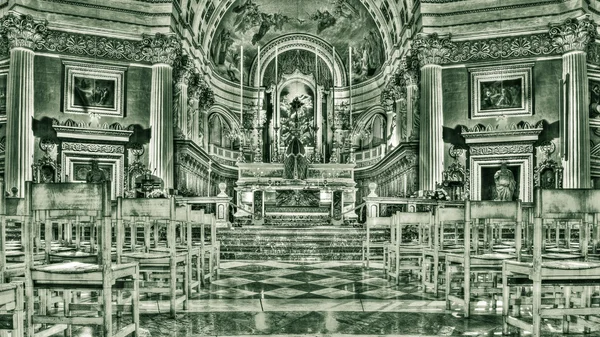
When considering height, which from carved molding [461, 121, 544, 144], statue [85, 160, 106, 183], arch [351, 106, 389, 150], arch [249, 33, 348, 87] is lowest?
statue [85, 160, 106, 183]

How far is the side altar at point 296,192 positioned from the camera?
53.5 ft

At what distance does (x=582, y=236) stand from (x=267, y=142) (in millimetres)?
21665

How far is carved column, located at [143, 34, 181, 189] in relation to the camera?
16422 millimetres

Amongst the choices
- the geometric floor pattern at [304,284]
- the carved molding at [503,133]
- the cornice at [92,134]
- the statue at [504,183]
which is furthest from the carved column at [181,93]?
the geometric floor pattern at [304,284]

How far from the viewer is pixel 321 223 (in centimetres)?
1563

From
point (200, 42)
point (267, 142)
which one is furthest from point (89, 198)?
point (267, 142)

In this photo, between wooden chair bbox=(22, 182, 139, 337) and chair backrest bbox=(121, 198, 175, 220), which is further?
chair backrest bbox=(121, 198, 175, 220)

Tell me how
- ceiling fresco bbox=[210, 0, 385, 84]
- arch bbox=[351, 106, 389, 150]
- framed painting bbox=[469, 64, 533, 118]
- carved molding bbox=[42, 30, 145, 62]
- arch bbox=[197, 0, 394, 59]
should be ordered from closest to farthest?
carved molding bbox=[42, 30, 145, 62]
framed painting bbox=[469, 64, 533, 118]
arch bbox=[197, 0, 394, 59]
arch bbox=[351, 106, 389, 150]
ceiling fresco bbox=[210, 0, 385, 84]

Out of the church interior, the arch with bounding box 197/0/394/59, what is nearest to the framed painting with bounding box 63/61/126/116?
the church interior

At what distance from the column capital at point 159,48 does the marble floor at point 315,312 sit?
1076 cm

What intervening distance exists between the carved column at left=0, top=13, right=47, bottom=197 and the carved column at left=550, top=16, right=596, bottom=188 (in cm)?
1303

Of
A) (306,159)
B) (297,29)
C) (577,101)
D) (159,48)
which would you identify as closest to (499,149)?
(577,101)

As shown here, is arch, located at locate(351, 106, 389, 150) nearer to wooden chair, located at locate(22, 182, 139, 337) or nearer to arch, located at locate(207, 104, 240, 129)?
arch, located at locate(207, 104, 240, 129)

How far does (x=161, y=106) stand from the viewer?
1653 cm
